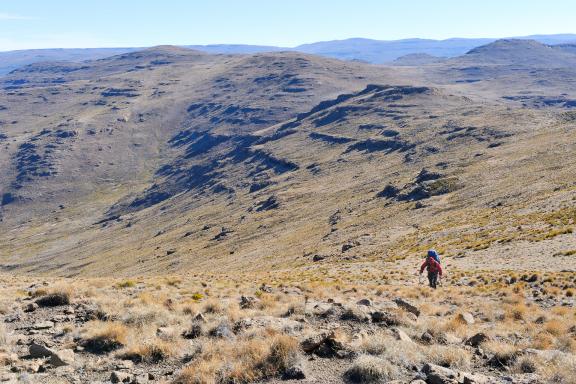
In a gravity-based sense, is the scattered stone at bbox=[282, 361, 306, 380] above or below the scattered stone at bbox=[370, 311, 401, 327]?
above

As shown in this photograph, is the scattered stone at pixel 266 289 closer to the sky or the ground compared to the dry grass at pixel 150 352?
closer to the ground

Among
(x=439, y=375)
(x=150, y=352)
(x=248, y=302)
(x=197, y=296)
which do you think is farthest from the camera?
(x=197, y=296)

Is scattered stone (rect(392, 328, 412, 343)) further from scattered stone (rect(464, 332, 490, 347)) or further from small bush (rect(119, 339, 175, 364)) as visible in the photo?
small bush (rect(119, 339, 175, 364))

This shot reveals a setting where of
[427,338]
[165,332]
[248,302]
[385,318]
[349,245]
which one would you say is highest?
[165,332]

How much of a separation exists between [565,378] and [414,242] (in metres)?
41.7

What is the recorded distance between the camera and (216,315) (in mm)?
16281

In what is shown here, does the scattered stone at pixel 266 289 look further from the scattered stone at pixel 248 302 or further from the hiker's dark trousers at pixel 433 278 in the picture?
the hiker's dark trousers at pixel 433 278

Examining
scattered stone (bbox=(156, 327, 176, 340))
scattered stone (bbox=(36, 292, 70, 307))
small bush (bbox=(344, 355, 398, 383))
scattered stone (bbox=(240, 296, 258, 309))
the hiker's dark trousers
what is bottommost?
the hiker's dark trousers

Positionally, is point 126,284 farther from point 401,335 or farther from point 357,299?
point 401,335

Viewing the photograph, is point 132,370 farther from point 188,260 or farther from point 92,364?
point 188,260

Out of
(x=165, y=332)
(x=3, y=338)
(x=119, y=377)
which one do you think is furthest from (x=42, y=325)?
(x=119, y=377)

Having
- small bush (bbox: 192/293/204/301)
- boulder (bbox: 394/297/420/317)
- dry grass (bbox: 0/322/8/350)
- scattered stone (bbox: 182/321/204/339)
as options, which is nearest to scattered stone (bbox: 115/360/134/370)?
scattered stone (bbox: 182/321/204/339)

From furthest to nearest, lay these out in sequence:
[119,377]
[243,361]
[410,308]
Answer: [410,308] → [243,361] → [119,377]

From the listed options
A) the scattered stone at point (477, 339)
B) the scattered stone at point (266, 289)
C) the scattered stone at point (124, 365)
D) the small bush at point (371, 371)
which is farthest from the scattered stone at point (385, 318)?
the scattered stone at point (266, 289)
